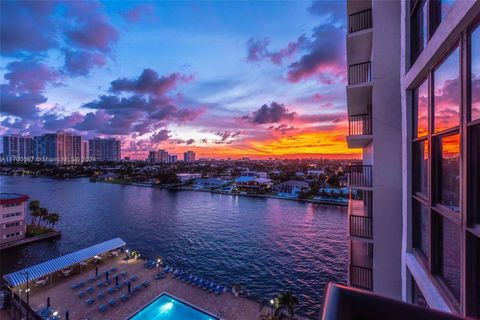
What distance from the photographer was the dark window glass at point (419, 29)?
2.68 meters

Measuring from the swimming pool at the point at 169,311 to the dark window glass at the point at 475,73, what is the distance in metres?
11.5

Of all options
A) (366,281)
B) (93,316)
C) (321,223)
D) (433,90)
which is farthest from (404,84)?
(321,223)

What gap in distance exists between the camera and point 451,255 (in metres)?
2.04

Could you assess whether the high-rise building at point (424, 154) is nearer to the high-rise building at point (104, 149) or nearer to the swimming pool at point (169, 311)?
the swimming pool at point (169, 311)

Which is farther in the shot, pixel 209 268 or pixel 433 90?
pixel 209 268

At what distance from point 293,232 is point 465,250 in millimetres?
24545

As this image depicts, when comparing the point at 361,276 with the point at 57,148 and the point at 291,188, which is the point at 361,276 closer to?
the point at 291,188

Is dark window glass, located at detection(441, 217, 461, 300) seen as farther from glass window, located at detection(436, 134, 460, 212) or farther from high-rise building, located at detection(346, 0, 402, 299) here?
high-rise building, located at detection(346, 0, 402, 299)

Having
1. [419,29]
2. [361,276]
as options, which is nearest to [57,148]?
[361,276]

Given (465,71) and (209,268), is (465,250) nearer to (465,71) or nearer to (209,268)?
(465,71)

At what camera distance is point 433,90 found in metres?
2.35

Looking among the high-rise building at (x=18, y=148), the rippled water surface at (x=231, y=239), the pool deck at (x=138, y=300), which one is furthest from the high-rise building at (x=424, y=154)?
the high-rise building at (x=18, y=148)

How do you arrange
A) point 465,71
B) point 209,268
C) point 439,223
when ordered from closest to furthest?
1. point 465,71
2. point 439,223
3. point 209,268

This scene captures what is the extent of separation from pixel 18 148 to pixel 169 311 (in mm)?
204802
